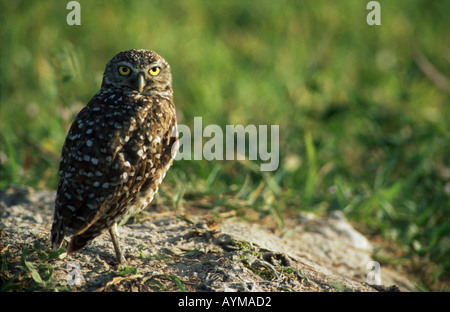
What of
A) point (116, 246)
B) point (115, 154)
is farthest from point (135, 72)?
point (116, 246)

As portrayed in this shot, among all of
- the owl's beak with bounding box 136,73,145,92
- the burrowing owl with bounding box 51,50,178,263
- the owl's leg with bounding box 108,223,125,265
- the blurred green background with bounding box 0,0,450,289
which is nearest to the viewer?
the burrowing owl with bounding box 51,50,178,263

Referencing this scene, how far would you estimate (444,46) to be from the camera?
293 inches

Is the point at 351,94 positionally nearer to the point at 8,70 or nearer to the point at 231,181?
the point at 231,181

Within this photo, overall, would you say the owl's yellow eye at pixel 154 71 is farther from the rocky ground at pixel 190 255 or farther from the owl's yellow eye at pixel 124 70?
the rocky ground at pixel 190 255

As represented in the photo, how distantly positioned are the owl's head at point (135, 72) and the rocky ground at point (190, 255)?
37.8 inches

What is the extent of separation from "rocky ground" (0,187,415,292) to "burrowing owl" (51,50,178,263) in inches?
7.2

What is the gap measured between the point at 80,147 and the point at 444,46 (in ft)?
20.1

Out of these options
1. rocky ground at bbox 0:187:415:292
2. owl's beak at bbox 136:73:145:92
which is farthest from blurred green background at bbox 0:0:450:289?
owl's beak at bbox 136:73:145:92

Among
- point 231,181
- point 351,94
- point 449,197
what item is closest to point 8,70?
point 231,181

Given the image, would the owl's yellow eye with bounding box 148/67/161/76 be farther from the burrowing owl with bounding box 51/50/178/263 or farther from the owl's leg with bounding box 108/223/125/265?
the owl's leg with bounding box 108/223/125/265

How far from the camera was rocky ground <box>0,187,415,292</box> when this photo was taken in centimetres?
300

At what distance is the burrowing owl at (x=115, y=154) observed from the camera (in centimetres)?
299

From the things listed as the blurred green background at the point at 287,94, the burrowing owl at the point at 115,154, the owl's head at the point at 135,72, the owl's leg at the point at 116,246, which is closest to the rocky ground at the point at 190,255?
the owl's leg at the point at 116,246

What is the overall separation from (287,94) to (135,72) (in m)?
3.00
